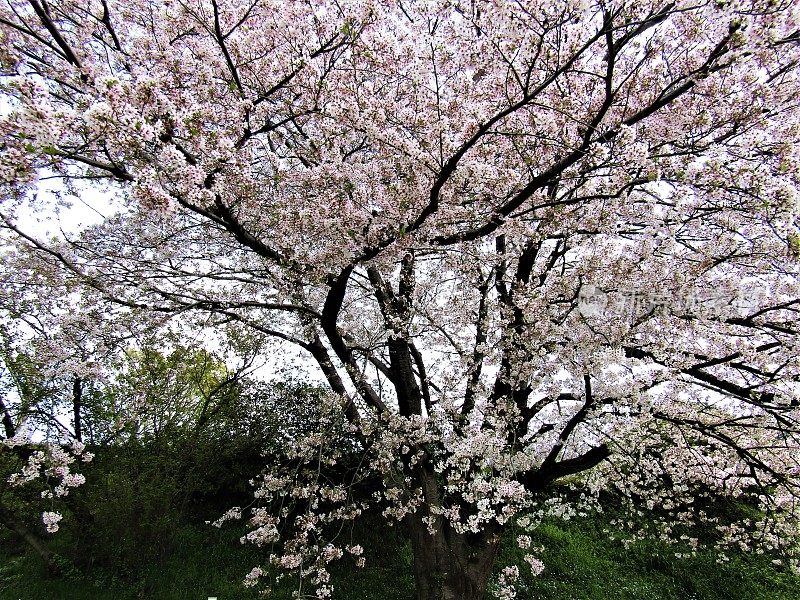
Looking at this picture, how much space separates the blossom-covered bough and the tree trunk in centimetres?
4

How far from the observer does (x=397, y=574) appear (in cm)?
898

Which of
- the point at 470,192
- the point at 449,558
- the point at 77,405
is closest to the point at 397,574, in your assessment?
the point at 449,558

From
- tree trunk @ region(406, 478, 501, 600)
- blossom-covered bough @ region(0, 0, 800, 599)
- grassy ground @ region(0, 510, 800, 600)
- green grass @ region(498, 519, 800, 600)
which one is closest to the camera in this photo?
blossom-covered bough @ region(0, 0, 800, 599)

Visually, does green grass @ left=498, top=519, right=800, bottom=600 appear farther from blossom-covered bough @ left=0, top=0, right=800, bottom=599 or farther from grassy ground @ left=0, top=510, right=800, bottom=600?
blossom-covered bough @ left=0, top=0, right=800, bottom=599

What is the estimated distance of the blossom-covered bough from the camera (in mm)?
3688

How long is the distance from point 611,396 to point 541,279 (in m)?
2.02

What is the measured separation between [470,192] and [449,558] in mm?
5289

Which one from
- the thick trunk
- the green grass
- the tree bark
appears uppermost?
the tree bark

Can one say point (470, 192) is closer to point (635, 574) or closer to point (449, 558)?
point (449, 558)

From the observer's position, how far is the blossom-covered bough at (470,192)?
3688 millimetres

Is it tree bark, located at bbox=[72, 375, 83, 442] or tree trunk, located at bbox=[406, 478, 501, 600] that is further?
tree bark, located at bbox=[72, 375, 83, 442]

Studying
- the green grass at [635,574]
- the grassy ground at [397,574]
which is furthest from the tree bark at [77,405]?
the green grass at [635,574]

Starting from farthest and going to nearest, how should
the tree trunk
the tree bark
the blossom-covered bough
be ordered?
1. the tree bark
2. the tree trunk
3. the blossom-covered bough

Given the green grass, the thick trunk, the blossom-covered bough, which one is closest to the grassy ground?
the green grass
